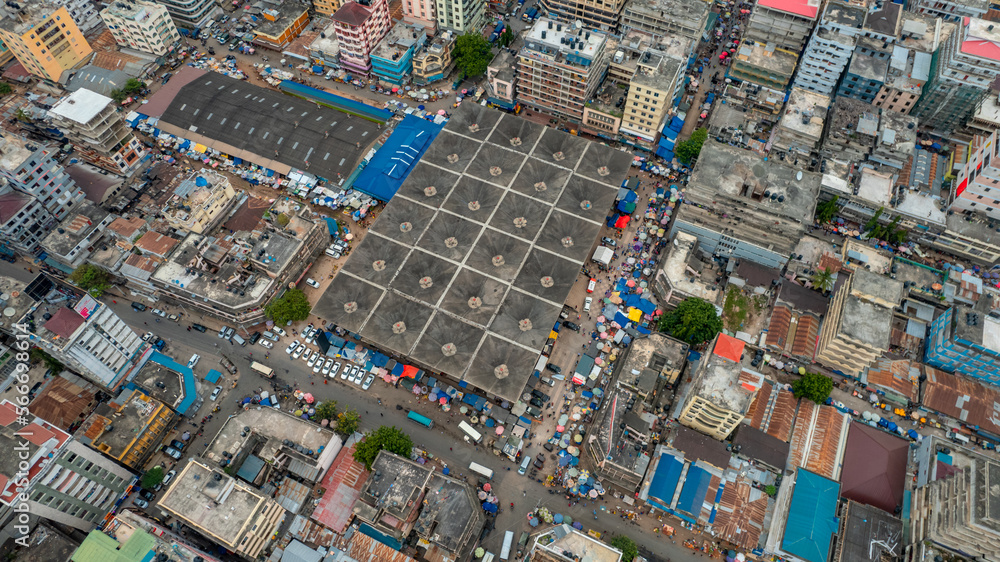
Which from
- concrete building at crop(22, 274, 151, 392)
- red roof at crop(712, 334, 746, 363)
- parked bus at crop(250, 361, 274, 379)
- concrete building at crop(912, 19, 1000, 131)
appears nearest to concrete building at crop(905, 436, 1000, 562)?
red roof at crop(712, 334, 746, 363)

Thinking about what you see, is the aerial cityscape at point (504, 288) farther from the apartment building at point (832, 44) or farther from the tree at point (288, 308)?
the apartment building at point (832, 44)

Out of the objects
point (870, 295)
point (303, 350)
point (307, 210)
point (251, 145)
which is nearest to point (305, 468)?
point (303, 350)

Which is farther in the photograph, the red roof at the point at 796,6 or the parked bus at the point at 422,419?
the red roof at the point at 796,6

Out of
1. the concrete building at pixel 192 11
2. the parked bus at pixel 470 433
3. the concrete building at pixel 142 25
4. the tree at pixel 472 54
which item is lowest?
the parked bus at pixel 470 433

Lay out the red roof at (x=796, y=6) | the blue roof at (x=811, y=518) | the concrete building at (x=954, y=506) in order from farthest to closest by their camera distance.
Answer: the red roof at (x=796, y=6) < the blue roof at (x=811, y=518) < the concrete building at (x=954, y=506)

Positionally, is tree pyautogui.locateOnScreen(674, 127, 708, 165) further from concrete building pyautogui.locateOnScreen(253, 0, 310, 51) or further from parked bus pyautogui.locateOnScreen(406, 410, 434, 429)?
concrete building pyautogui.locateOnScreen(253, 0, 310, 51)

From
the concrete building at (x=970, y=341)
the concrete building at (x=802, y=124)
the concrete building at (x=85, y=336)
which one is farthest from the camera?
the concrete building at (x=802, y=124)

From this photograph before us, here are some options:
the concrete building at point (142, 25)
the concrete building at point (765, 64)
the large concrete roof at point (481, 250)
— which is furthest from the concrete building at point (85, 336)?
the concrete building at point (765, 64)

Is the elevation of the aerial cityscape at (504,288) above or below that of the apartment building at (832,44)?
below
